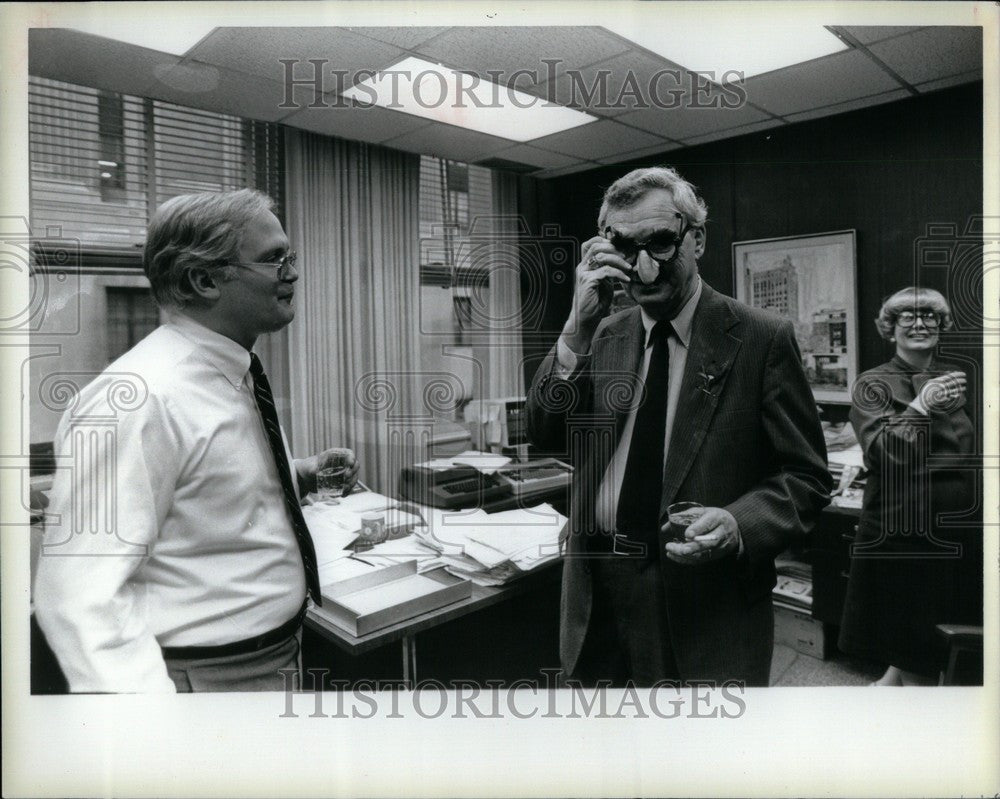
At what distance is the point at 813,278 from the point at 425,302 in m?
0.89

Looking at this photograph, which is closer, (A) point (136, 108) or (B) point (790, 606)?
(A) point (136, 108)

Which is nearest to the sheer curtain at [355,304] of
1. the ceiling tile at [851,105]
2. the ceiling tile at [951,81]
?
the ceiling tile at [851,105]

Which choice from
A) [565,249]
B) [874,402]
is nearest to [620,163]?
[565,249]

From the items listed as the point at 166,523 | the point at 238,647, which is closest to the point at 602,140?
the point at 166,523

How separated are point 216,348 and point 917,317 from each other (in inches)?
61.2

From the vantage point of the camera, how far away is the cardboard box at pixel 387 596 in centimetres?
154

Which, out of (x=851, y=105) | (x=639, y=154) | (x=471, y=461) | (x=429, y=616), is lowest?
(x=429, y=616)

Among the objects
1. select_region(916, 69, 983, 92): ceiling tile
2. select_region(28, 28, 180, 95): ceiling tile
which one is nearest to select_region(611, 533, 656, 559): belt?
select_region(916, 69, 983, 92): ceiling tile

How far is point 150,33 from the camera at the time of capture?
1550 mm

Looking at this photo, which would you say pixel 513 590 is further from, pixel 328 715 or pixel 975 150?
pixel 975 150

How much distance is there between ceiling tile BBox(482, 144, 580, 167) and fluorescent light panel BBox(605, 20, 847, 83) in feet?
1.00

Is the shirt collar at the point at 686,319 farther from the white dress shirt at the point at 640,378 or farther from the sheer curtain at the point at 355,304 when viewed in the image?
the sheer curtain at the point at 355,304

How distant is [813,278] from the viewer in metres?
1.62

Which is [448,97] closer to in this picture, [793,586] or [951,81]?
[951,81]
